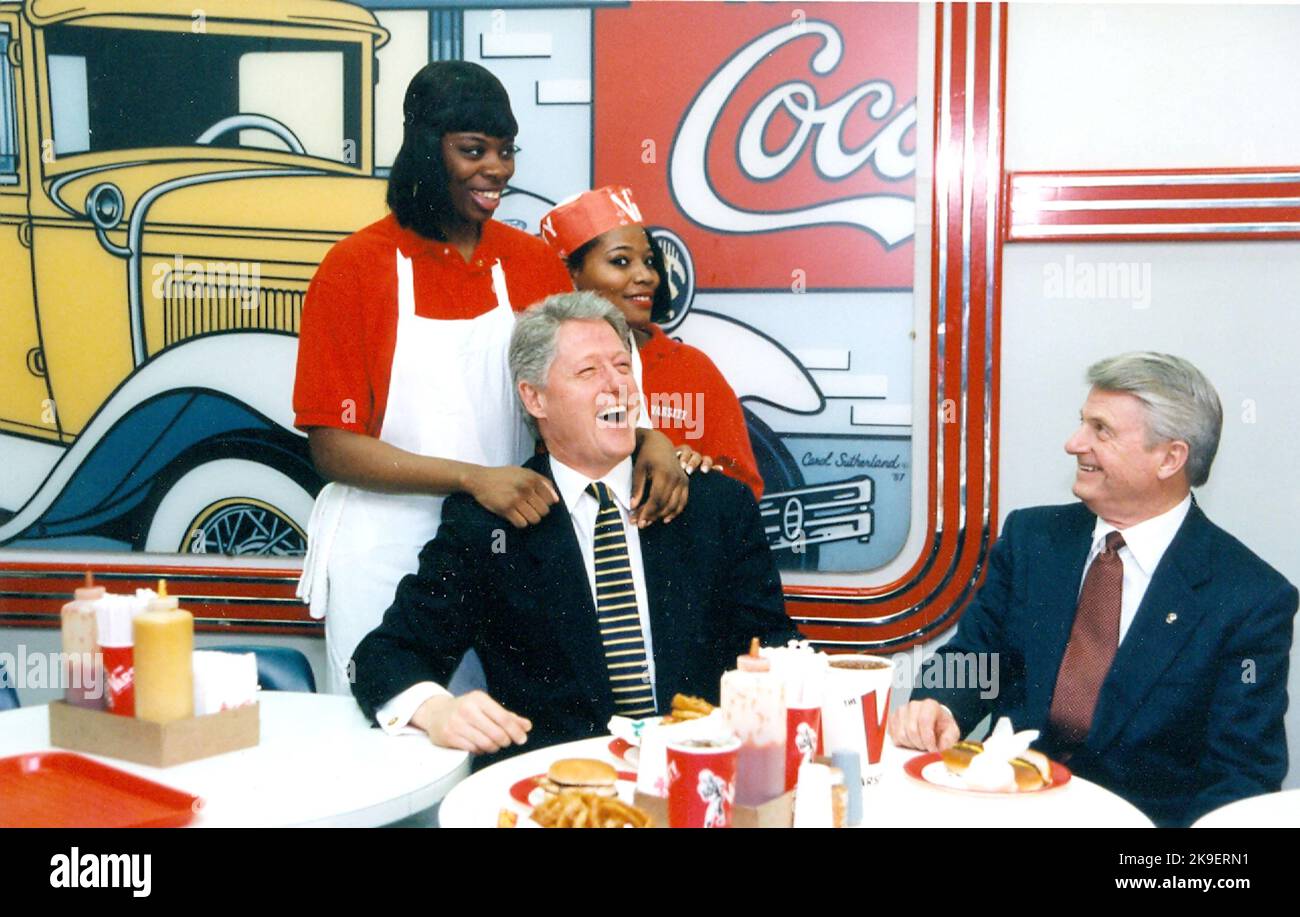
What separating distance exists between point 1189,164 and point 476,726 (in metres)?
2.24

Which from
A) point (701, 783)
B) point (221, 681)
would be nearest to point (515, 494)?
point (221, 681)

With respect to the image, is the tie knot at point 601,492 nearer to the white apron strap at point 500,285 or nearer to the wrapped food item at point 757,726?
the white apron strap at point 500,285

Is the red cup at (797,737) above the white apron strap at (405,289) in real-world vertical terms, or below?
below

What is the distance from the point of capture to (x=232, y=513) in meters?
3.44

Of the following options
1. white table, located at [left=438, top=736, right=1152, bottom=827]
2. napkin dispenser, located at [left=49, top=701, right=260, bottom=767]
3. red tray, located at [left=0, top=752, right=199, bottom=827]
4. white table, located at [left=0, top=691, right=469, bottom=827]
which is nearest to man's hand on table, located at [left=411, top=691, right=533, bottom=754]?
white table, located at [left=0, top=691, right=469, bottom=827]

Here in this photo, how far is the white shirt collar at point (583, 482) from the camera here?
2.25m

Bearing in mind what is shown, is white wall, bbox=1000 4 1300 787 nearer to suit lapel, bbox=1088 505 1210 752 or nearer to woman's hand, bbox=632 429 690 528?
suit lapel, bbox=1088 505 1210 752

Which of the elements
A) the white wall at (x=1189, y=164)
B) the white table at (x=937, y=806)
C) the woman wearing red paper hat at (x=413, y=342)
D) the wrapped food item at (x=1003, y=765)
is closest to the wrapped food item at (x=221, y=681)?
the white table at (x=937, y=806)

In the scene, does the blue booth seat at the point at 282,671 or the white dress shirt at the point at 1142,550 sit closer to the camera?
the white dress shirt at the point at 1142,550

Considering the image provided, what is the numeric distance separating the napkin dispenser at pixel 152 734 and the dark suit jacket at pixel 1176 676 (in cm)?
109

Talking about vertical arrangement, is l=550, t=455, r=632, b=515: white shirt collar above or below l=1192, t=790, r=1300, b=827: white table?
above

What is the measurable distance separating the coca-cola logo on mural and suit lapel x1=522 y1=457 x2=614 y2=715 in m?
1.22

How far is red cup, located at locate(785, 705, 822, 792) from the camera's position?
4.85 ft
